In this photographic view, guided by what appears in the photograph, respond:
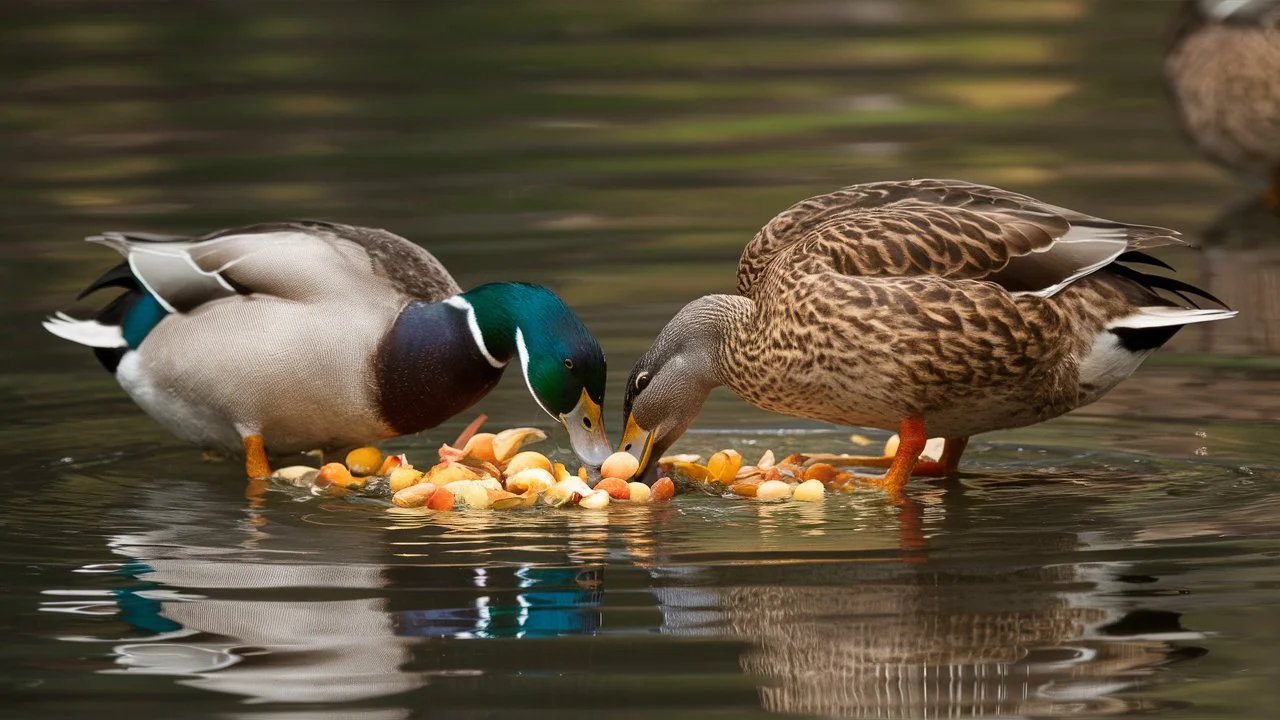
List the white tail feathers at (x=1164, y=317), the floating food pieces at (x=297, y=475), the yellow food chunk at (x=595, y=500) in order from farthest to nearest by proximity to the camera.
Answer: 1. the floating food pieces at (x=297, y=475)
2. the yellow food chunk at (x=595, y=500)
3. the white tail feathers at (x=1164, y=317)

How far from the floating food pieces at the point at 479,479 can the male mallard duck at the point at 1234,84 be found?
547 centimetres

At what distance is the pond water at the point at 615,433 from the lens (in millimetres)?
5539

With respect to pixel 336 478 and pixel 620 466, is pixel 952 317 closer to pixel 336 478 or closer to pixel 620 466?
pixel 620 466

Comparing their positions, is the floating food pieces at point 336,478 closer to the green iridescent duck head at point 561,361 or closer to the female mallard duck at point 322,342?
the female mallard duck at point 322,342

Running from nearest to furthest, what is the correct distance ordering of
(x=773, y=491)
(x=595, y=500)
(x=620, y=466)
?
(x=595, y=500) → (x=773, y=491) → (x=620, y=466)

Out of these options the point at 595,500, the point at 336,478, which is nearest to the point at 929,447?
the point at 595,500

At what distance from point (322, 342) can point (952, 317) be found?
225 centimetres

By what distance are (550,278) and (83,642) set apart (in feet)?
18.4

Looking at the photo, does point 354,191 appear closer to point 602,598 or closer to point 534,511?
point 534,511

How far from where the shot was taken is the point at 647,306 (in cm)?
1054

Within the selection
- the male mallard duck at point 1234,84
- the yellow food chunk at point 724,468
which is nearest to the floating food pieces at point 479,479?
the yellow food chunk at point 724,468

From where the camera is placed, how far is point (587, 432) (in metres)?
7.73

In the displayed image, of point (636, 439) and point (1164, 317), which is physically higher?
point (1164, 317)

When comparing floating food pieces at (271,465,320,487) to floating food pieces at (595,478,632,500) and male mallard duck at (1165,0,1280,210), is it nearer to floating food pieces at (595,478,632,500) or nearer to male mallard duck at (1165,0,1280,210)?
floating food pieces at (595,478,632,500)
